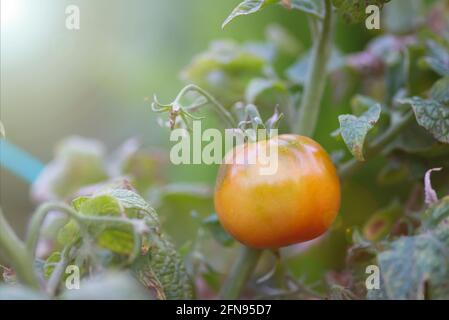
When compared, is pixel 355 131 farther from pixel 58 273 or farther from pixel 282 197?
pixel 58 273

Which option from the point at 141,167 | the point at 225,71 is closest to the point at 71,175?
the point at 141,167

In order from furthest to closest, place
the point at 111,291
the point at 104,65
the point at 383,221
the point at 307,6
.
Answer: the point at 104,65
the point at 383,221
the point at 307,6
the point at 111,291

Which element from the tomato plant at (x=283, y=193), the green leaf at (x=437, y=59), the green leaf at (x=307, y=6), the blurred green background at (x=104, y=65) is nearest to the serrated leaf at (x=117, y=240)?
the tomato plant at (x=283, y=193)

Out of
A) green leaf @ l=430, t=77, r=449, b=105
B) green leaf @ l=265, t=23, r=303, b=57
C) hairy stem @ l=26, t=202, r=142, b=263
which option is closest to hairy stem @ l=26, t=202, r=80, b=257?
hairy stem @ l=26, t=202, r=142, b=263

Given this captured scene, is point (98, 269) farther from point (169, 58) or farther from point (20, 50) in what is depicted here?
point (169, 58)

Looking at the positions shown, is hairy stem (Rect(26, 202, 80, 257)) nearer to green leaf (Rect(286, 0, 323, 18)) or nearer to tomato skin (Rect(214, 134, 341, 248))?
tomato skin (Rect(214, 134, 341, 248))

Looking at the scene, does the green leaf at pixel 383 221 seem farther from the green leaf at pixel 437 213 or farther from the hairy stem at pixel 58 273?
the hairy stem at pixel 58 273
